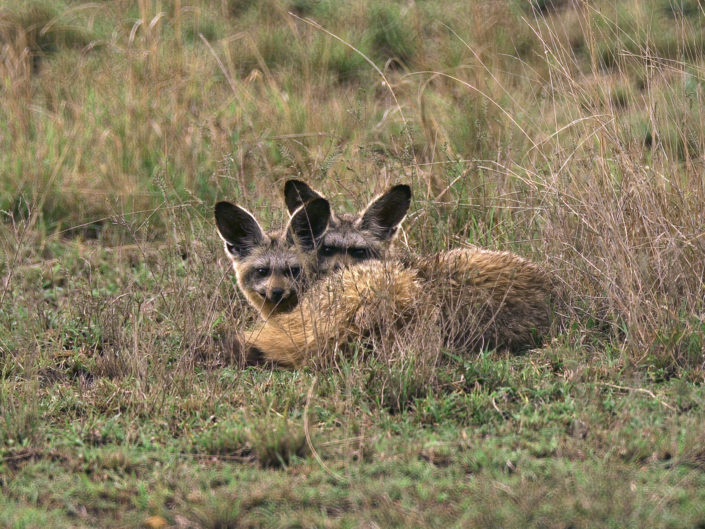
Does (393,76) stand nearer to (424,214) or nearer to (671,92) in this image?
(424,214)

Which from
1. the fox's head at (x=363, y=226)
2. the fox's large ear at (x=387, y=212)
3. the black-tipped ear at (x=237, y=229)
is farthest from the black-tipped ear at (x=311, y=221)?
the fox's large ear at (x=387, y=212)

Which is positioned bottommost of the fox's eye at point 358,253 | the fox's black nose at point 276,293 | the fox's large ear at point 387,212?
the fox's eye at point 358,253

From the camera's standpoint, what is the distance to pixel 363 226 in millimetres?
6363

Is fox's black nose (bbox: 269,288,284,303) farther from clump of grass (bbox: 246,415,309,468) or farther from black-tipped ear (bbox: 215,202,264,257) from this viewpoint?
clump of grass (bbox: 246,415,309,468)

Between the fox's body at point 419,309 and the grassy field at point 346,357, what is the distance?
16 cm

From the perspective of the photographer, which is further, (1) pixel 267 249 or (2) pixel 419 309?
(1) pixel 267 249

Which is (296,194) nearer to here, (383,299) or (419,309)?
(419,309)

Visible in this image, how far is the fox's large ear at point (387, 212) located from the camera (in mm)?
6164

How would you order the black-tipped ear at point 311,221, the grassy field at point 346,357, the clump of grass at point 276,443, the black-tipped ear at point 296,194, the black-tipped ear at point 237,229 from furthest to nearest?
the black-tipped ear at point 296,194 → the black-tipped ear at point 237,229 → the black-tipped ear at point 311,221 → the clump of grass at point 276,443 → the grassy field at point 346,357

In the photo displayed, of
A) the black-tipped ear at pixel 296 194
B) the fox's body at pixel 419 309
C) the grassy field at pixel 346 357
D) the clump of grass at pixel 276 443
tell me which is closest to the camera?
the grassy field at pixel 346 357


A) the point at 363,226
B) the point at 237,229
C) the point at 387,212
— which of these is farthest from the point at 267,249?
the point at 387,212

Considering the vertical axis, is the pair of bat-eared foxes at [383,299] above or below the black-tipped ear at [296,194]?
below

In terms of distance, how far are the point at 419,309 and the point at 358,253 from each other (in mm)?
1506

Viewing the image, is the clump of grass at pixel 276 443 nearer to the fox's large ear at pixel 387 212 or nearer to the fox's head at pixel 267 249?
the fox's head at pixel 267 249
